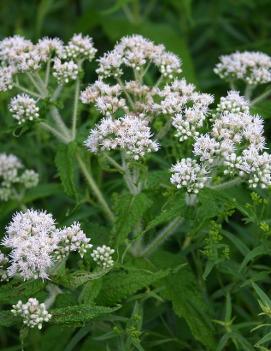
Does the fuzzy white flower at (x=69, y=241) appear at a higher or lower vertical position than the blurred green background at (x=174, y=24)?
lower

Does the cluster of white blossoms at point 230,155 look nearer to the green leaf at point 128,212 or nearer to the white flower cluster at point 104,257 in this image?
the green leaf at point 128,212

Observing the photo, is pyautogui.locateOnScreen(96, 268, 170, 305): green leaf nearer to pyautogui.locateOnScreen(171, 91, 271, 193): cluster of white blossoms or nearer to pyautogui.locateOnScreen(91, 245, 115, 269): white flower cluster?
pyautogui.locateOnScreen(91, 245, 115, 269): white flower cluster

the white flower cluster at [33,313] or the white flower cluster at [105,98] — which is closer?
the white flower cluster at [33,313]

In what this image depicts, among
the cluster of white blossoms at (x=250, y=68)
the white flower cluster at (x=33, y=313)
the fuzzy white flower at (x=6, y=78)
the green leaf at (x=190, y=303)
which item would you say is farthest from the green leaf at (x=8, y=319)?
the cluster of white blossoms at (x=250, y=68)

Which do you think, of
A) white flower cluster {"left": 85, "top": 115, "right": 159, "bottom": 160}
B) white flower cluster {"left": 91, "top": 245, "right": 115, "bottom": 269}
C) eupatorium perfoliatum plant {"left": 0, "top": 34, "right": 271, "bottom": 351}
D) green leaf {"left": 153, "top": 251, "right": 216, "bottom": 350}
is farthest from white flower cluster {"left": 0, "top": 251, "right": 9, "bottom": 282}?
green leaf {"left": 153, "top": 251, "right": 216, "bottom": 350}

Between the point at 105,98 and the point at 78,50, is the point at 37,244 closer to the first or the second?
the point at 105,98

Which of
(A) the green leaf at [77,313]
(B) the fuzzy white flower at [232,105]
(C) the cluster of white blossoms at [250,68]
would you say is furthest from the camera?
(C) the cluster of white blossoms at [250,68]

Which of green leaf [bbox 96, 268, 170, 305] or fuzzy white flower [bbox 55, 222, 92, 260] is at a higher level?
fuzzy white flower [bbox 55, 222, 92, 260]
